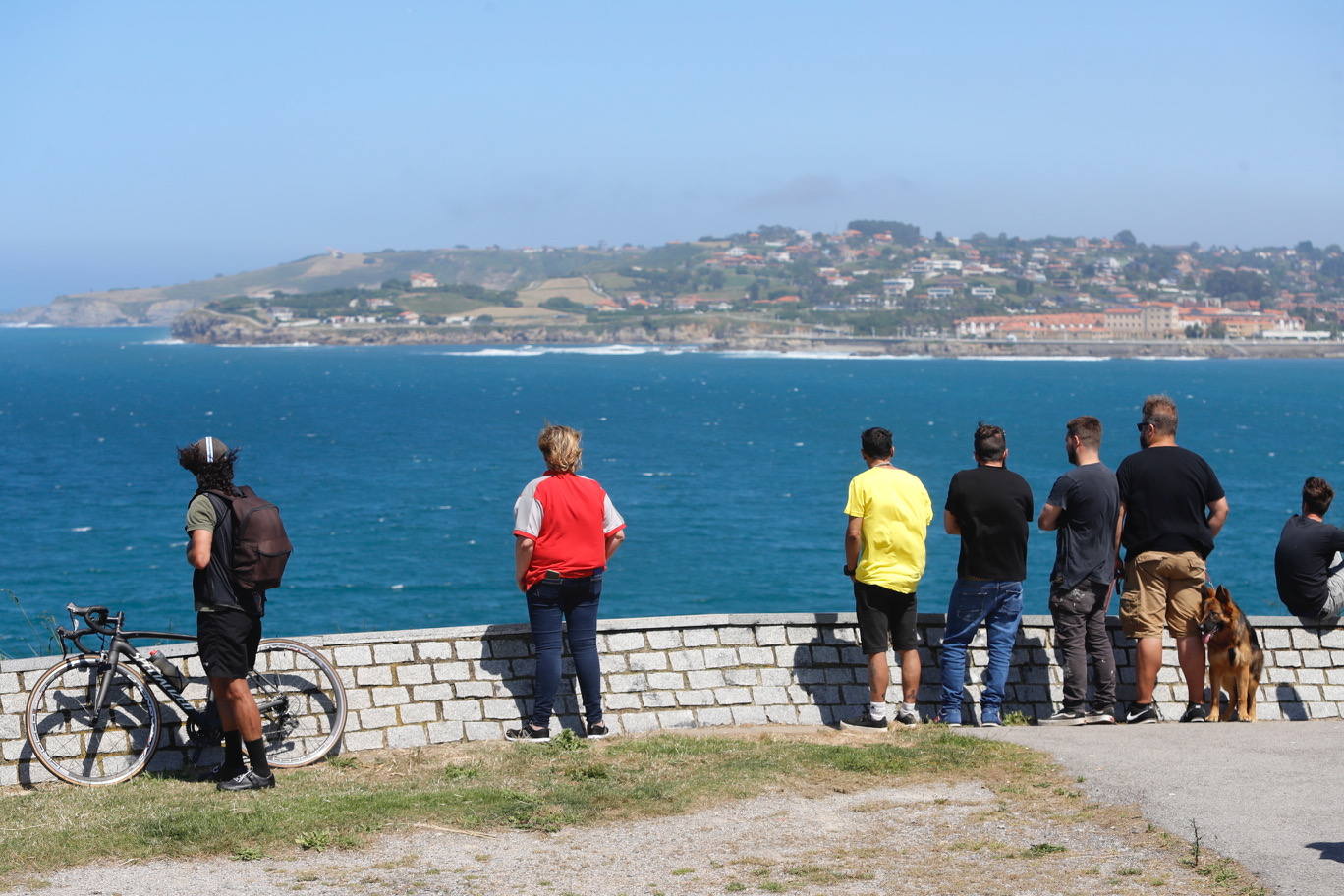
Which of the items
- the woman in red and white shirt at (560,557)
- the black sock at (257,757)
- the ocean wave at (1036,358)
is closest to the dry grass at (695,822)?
the black sock at (257,757)

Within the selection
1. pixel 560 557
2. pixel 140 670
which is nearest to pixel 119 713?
pixel 140 670

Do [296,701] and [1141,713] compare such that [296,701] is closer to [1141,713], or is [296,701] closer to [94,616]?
[94,616]

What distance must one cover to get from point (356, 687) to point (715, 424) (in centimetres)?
7399

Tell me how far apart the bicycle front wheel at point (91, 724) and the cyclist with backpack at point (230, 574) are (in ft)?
2.44

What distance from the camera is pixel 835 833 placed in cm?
654

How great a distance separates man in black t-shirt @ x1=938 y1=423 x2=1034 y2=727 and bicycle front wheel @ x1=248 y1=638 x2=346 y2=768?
3.87m

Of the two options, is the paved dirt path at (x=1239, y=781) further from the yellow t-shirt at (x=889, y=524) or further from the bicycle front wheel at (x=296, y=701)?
the bicycle front wheel at (x=296, y=701)

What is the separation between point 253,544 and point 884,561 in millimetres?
3772

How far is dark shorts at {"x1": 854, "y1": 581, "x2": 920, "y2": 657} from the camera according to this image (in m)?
8.67

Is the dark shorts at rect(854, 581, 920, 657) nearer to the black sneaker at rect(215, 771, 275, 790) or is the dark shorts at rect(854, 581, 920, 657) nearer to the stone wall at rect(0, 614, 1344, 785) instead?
the stone wall at rect(0, 614, 1344, 785)

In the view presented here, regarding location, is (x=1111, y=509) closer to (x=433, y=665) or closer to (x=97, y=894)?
(x=433, y=665)

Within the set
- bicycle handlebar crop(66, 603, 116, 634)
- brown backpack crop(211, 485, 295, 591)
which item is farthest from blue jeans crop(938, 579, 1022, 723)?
bicycle handlebar crop(66, 603, 116, 634)

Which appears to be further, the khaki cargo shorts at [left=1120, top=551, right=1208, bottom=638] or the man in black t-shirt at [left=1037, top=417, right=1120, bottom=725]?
the khaki cargo shorts at [left=1120, top=551, right=1208, bottom=638]

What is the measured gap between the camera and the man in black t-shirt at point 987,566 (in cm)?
861
